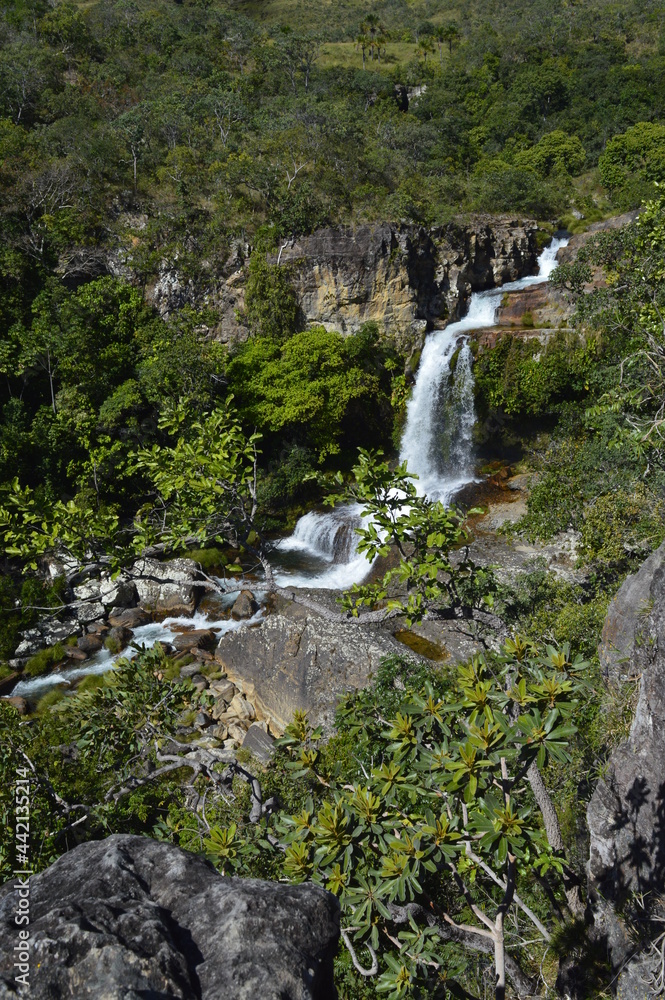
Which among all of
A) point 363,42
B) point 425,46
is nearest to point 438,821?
point 363,42

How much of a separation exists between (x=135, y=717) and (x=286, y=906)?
3852 millimetres

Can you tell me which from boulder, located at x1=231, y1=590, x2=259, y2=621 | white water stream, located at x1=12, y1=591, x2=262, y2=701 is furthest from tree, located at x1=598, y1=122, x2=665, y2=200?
white water stream, located at x1=12, y1=591, x2=262, y2=701

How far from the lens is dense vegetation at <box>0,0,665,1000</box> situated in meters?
3.88

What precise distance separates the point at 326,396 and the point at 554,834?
1790 cm

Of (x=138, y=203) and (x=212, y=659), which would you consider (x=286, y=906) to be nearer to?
(x=212, y=659)

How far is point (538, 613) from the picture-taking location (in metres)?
8.93

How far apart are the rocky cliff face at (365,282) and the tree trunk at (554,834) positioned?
20666mm

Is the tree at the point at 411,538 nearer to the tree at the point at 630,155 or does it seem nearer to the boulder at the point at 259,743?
the boulder at the point at 259,743

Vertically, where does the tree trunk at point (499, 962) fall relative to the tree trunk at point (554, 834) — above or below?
above

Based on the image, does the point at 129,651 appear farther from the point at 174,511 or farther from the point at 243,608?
the point at 174,511

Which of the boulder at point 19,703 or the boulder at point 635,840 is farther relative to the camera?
the boulder at point 19,703

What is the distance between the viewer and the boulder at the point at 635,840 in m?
3.93

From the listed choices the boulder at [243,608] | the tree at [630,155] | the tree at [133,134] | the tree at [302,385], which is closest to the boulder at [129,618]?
the boulder at [243,608]

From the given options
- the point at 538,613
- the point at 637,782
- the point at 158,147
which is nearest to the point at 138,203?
the point at 158,147
